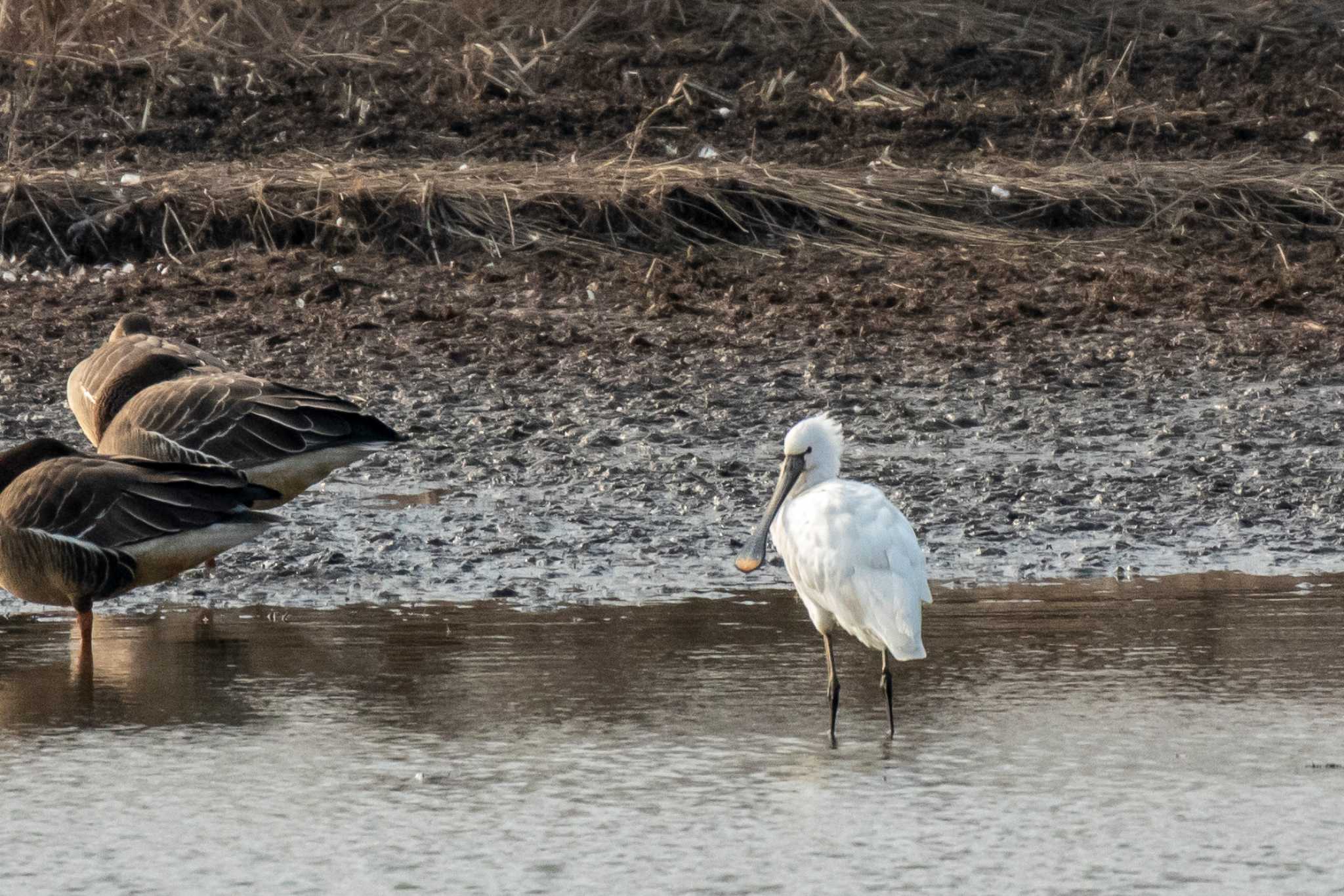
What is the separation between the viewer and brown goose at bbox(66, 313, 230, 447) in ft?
30.1

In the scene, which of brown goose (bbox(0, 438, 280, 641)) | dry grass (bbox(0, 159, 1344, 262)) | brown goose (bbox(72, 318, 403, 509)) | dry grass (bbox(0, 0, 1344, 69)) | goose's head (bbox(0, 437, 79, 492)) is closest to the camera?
brown goose (bbox(0, 438, 280, 641))

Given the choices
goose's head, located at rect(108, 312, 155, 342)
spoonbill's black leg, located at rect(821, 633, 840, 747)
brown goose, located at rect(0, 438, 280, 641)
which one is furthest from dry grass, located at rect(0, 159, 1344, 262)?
spoonbill's black leg, located at rect(821, 633, 840, 747)

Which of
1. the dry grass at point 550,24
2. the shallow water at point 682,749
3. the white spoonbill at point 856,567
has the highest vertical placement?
the dry grass at point 550,24

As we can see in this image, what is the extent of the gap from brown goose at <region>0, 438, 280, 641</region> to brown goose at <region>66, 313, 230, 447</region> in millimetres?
1837

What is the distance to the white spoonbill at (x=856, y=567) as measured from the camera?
19.7ft

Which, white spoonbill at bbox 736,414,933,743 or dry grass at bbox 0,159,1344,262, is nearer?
white spoonbill at bbox 736,414,933,743

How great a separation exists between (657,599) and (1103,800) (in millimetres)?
2595

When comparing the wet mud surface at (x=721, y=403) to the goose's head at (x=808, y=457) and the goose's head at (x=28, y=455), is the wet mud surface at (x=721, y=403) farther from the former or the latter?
the goose's head at (x=808, y=457)

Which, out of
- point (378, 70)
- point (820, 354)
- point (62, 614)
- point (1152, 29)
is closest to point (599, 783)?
point (62, 614)

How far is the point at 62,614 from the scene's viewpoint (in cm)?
777

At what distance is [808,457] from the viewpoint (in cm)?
686

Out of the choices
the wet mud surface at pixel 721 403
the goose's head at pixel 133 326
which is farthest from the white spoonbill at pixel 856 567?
the goose's head at pixel 133 326

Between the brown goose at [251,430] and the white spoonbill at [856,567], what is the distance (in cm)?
262

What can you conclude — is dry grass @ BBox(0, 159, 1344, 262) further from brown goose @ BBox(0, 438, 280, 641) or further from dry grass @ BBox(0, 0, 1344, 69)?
brown goose @ BBox(0, 438, 280, 641)
